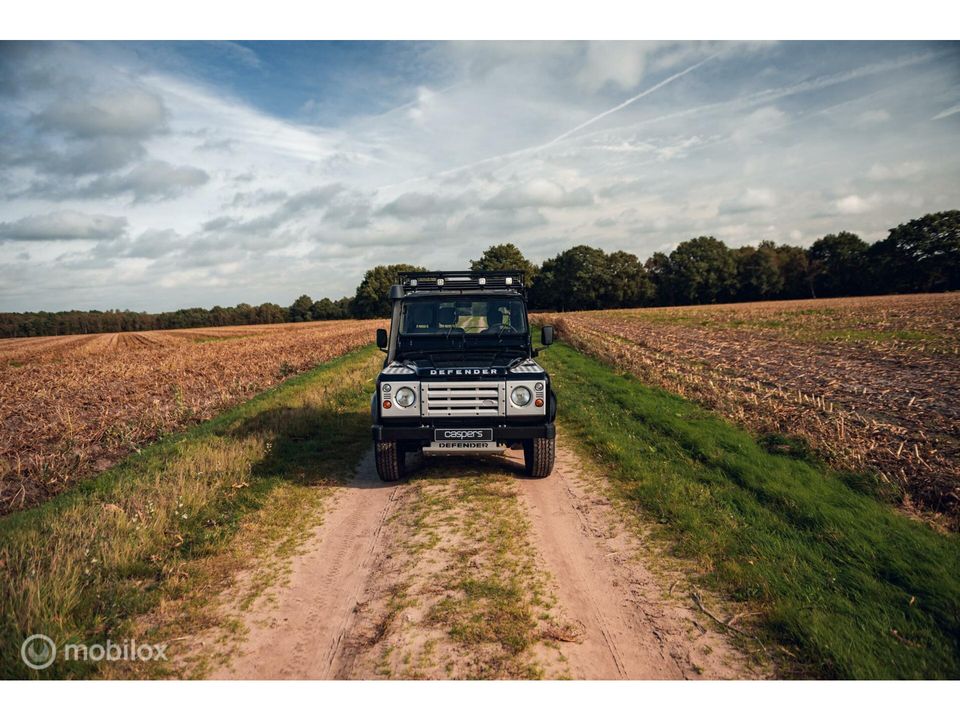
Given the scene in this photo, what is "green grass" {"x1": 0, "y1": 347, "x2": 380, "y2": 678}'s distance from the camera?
370 centimetres

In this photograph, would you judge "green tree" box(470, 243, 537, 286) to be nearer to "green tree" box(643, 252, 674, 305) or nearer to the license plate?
"green tree" box(643, 252, 674, 305)

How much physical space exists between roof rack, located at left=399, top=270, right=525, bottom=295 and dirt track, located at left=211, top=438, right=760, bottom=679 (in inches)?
148

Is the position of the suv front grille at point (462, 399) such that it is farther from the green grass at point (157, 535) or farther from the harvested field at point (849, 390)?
the harvested field at point (849, 390)

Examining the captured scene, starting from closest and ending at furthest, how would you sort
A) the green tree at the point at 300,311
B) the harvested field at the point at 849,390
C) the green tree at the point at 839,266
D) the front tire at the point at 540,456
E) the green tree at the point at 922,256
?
the harvested field at the point at 849,390 → the front tire at the point at 540,456 → the green tree at the point at 922,256 → the green tree at the point at 839,266 → the green tree at the point at 300,311

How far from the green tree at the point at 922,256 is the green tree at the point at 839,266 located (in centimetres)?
344

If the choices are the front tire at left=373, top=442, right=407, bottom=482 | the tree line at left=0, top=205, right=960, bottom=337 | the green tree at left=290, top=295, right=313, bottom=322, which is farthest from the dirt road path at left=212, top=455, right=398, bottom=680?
the green tree at left=290, top=295, right=313, bottom=322

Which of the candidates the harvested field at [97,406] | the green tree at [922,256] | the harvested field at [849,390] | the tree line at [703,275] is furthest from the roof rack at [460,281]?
the green tree at [922,256]

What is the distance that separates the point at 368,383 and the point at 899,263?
8151 cm

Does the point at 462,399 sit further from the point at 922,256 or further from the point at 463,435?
the point at 922,256

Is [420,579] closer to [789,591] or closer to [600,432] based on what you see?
[789,591]

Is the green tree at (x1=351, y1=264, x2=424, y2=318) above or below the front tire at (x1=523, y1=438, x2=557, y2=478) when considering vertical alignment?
above

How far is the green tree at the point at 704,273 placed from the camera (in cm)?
7981

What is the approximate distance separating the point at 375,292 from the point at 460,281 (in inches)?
3190
